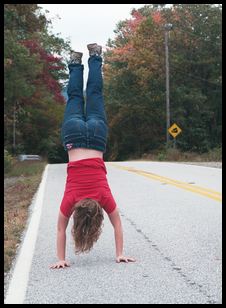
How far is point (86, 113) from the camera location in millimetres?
6750

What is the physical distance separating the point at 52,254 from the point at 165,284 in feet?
6.28

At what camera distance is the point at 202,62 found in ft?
170

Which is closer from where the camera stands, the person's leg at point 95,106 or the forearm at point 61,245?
the forearm at point 61,245

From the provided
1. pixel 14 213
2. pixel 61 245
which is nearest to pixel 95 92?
pixel 61 245

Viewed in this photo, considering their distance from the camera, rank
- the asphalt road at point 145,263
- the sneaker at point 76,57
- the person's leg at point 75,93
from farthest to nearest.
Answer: the sneaker at point 76,57
the person's leg at point 75,93
the asphalt road at point 145,263

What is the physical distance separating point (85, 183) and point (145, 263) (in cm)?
106

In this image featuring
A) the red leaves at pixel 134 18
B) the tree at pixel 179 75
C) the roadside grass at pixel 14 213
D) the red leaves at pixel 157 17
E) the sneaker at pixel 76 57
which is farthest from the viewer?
the red leaves at pixel 134 18

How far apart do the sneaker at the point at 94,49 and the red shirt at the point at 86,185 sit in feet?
4.66

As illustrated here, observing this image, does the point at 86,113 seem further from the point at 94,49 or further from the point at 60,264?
the point at 60,264

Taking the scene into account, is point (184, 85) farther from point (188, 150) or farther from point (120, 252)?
point (120, 252)

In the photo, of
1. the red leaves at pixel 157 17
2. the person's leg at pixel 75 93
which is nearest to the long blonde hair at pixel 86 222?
the person's leg at pixel 75 93

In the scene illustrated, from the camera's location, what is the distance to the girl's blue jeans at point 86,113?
252 inches

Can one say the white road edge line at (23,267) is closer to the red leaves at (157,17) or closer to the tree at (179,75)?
the tree at (179,75)
